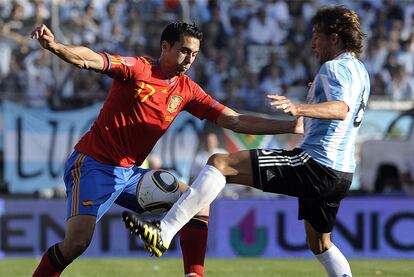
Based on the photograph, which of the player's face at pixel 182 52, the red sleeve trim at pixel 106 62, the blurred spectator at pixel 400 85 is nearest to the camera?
the red sleeve trim at pixel 106 62

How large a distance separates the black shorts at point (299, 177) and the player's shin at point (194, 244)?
95 centimetres

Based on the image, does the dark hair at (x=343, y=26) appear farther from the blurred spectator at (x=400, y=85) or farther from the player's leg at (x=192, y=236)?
the blurred spectator at (x=400, y=85)

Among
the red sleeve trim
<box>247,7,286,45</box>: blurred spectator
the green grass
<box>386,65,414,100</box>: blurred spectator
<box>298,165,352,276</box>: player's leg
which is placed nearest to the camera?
<box>298,165,352,276</box>: player's leg

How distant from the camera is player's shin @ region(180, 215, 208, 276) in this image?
7961mm

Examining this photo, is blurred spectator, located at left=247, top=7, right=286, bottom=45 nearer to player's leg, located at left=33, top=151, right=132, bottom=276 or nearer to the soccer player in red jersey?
the soccer player in red jersey

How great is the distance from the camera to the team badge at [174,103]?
8031mm

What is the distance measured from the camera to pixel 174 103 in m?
8.06

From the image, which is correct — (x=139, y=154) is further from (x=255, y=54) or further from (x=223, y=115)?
(x=255, y=54)

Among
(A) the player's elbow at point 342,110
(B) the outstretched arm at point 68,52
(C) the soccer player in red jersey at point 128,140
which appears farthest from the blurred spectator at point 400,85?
(B) the outstretched arm at point 68,52

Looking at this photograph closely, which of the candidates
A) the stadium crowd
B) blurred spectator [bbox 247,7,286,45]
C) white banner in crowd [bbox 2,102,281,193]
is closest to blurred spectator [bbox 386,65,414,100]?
the stadium crowd

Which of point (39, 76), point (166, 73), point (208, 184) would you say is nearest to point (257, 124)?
point (166, 73)

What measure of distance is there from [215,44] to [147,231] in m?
12.4

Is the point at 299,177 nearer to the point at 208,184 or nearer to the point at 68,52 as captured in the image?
the point at 208,184

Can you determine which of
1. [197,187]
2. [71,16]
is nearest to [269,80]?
[71,16]
